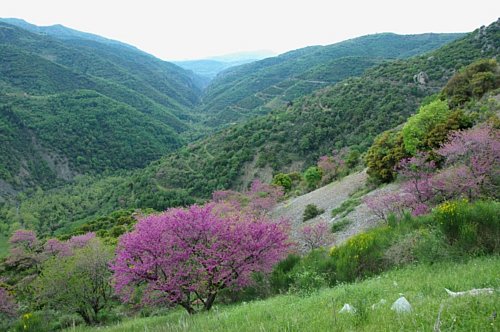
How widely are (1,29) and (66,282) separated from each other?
201m

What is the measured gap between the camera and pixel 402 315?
3.38 m

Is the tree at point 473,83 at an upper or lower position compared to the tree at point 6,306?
upper

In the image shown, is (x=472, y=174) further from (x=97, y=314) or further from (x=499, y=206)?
(x=97, y=314)

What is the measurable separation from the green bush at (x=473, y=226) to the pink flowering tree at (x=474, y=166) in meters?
4.22

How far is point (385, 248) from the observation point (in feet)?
23.4

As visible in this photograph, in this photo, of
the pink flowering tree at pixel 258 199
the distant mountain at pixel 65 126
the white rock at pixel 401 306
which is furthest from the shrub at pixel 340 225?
the distant mountain at pixel 65 126

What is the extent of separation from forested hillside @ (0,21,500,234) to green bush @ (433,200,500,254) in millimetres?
32384

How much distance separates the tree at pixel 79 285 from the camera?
38.9ft

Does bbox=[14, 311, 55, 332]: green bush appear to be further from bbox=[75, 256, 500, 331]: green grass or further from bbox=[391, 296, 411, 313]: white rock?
bbox=[391, 296, 411, 313]: white rock

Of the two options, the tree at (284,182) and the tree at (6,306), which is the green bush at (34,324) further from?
the tree at (284,182)

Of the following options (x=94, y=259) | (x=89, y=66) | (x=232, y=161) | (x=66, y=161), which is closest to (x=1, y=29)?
(x=89, y=66)

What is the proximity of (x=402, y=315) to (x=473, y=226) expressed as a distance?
3.39 m

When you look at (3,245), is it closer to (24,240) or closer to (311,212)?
(24,240)

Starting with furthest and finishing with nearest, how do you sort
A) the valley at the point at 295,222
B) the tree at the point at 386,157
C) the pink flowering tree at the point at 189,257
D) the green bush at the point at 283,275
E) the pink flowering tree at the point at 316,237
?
the tree at the point at 386,157 < the pink flowering tree at the point at 316,237 < the green bush at the point at 283,275 < the pink flowering tree at the point at 189,257 < the valley at the point at 295,222
